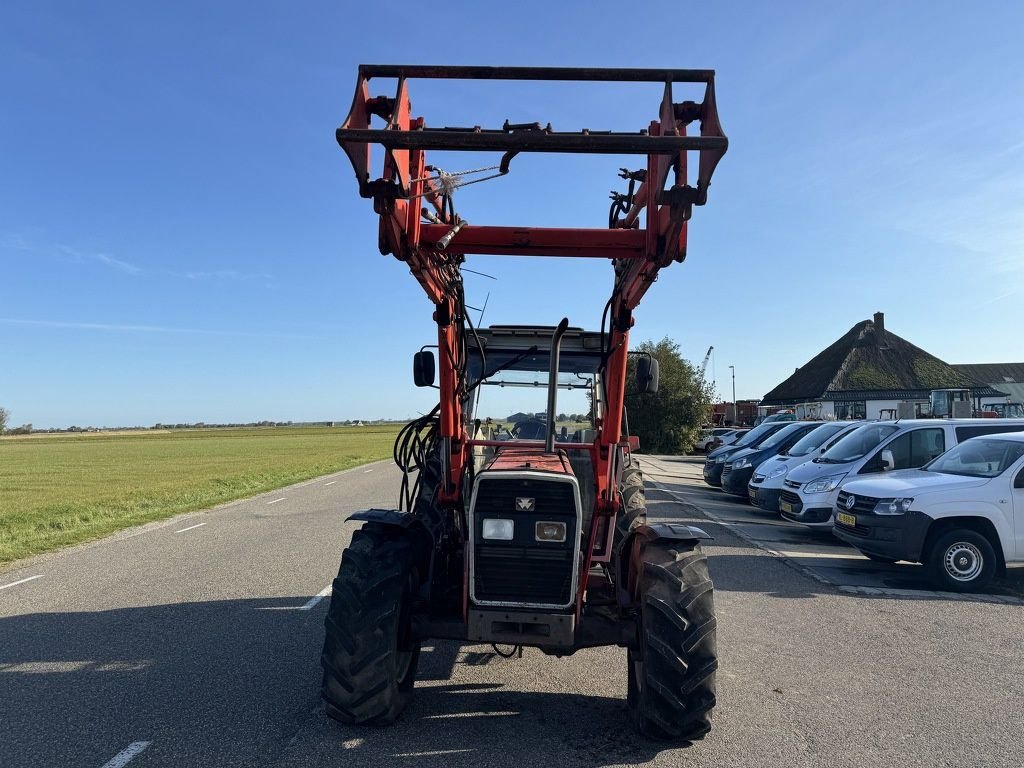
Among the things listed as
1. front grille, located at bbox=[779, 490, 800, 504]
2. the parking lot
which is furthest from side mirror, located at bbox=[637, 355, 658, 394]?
front grille, located at bbox=[779, 490, 800, 504]

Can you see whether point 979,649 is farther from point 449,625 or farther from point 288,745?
point 288,745

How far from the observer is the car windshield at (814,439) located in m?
15.9

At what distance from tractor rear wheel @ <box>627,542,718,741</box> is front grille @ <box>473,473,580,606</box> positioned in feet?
1.69

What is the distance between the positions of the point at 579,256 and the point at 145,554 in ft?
29.9

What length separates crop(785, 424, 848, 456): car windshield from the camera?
15920 mm

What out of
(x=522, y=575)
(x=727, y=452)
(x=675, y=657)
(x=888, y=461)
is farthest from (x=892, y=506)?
(x=727, y=452)

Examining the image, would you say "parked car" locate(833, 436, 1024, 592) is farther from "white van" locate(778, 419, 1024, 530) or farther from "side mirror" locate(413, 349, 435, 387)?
"side mirror" locate(413, 349, 435, 387)

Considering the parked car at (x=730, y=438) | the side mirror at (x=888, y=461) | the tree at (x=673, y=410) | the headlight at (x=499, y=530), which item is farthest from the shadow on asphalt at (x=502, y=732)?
the tree at (x=673, y=410)

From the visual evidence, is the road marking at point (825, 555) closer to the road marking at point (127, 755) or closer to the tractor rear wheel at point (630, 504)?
the tractor rear wheel at point (630, 504)

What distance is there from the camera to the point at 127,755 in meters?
4.11

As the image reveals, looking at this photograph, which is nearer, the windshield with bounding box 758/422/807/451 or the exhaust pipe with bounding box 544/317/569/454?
the exhaust pipe with bounding box 544/317/569/454

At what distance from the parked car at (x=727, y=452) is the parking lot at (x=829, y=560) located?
2642 mm

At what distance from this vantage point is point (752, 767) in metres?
4.01

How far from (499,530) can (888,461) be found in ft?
32.2
